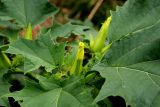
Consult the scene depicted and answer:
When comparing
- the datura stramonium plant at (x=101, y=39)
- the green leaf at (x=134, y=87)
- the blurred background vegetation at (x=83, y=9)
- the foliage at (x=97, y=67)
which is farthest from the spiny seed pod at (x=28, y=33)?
the blurred background vegetation at (x=83, y=9)

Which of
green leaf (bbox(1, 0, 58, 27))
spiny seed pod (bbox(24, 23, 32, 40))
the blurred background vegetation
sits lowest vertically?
the blurred background vegetation

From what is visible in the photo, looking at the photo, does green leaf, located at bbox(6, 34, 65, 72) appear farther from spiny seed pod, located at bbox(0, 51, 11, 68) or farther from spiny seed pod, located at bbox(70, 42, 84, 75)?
spiny seed pod, located at bbox(0, 51, 11, 68)

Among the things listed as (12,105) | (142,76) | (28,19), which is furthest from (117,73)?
(28,19)

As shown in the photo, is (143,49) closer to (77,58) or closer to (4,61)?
(77,58)

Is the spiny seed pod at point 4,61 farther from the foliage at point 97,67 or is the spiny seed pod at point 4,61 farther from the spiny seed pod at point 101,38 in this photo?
the spiny seed pod at point 101,38

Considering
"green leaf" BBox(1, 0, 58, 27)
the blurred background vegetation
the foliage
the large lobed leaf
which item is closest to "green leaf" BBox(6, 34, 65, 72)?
the foliage

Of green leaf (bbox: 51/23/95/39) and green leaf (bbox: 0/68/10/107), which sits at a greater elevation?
green leaf (bbox: 51/23/95/39)
